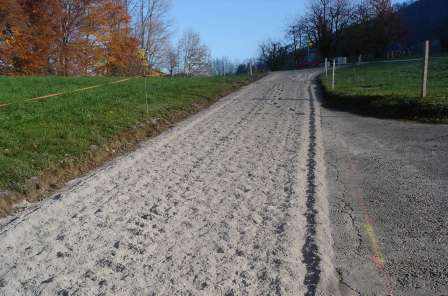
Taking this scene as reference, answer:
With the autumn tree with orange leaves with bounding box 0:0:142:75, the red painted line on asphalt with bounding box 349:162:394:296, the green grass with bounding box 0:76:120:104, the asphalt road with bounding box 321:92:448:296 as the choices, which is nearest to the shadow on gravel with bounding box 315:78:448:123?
the asphalt road with bounding box 321:92:448:296

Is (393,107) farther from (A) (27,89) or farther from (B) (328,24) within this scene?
(B) (328,24)

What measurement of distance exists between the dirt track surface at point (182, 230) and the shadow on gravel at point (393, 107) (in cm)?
Answer: 458

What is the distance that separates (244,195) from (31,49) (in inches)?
Answer: 1329

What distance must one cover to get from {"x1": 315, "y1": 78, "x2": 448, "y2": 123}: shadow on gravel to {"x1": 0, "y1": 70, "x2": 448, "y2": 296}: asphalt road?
2413 mm

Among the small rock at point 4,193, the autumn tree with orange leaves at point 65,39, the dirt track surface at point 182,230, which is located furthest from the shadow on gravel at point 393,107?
the autumn tree with orange leaves at point 65,39

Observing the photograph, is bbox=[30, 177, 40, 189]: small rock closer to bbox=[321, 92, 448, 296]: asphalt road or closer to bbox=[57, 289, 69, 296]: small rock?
bbox=[57, 289, 69, 296]: small rock

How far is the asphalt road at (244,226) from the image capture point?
3.78m

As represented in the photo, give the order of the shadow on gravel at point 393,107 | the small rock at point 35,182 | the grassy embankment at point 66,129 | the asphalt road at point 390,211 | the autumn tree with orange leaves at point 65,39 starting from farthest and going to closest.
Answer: the autumn tree with orange leaves at point 65,39 < the shadow on gravel at point 393,107 < the grassy embankment at point 66,129 < the small rock at point 35,182 < the asphalt road at point 390,211

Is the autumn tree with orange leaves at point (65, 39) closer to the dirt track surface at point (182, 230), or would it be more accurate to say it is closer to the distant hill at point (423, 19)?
the dirt track surface at point (182, 230)

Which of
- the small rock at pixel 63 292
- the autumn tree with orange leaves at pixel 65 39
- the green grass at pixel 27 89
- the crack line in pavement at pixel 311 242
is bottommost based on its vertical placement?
the small rock at pixel 63 292

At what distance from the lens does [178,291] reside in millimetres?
3631

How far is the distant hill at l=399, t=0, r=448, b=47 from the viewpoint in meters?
56.1

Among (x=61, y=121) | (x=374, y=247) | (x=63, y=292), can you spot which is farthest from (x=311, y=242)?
(x=61, y=121)

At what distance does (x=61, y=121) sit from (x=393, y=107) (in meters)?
8.99
